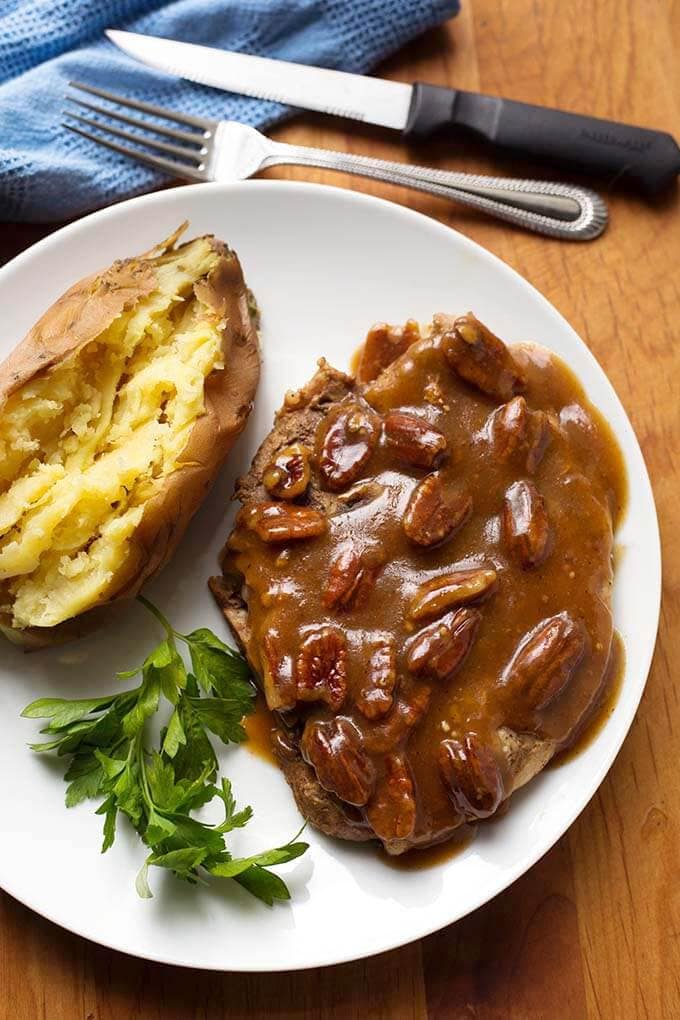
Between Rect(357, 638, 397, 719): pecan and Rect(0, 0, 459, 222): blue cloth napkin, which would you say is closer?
Rect(357, 638, 397, 719): pecan

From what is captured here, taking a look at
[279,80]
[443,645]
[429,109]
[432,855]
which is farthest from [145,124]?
[432,855]

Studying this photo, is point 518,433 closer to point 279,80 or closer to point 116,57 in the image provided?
point 279,80

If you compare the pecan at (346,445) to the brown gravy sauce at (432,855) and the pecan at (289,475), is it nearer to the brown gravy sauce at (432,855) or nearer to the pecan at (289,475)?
the pecan at (289,475)

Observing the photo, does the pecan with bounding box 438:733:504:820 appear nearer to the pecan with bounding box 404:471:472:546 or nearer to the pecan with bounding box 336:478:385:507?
the pecan with bounding box 404:471:472:546

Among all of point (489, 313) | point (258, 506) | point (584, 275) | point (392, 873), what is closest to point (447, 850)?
point (392, 873)

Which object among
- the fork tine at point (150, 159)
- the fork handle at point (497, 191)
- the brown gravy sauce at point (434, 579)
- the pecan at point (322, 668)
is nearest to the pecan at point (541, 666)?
the brown gravy sauce at point (434, 579)

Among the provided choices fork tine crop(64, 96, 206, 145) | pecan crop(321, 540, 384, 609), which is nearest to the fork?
fork tine crop(64, 96, 206, 145)

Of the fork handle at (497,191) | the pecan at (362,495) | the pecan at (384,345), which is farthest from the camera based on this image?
the fork handle at (497,191)
